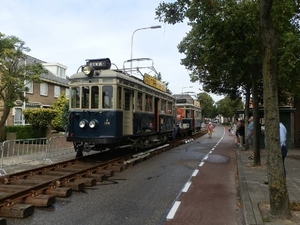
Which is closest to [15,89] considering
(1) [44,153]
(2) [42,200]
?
→ (1) [44,153]

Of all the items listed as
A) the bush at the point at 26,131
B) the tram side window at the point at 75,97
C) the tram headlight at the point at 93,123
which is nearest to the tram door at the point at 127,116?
the tram headlight at the point at 93,123

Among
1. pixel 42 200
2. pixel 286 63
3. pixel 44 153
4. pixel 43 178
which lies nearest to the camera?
pixel 42 200

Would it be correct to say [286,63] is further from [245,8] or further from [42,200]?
[42,200]

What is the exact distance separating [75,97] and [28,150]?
2.72 m

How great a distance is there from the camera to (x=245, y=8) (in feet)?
34.1

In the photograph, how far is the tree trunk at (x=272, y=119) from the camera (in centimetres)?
515

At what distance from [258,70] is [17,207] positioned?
9.68 m

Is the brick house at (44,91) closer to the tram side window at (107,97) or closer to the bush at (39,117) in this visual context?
the bush at (39,117)

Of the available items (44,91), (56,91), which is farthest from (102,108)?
(56,91)

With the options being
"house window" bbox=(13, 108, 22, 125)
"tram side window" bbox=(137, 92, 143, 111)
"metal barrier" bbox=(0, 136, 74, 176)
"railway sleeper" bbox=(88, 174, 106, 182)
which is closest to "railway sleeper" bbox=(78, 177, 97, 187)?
"railway sleeper" bbox=(88, 174, 106, 182)

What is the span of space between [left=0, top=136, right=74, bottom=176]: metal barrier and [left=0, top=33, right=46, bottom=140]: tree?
3.76 meters

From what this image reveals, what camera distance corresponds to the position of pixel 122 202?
646 cm

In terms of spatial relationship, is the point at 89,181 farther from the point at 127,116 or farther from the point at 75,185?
the point at 127,116

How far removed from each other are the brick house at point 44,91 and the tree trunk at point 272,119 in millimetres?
23189
